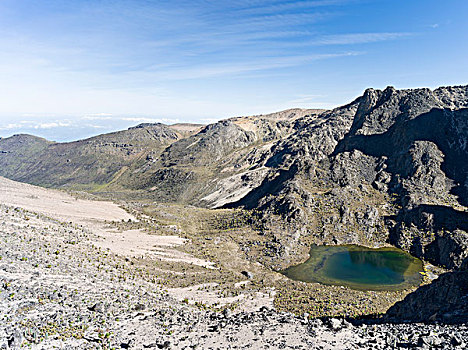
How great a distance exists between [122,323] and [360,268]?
210 ft

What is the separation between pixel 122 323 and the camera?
30938mm

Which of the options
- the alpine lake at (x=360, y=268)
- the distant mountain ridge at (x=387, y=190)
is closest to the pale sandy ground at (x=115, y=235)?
the alpine lake at (x=360, y=268)

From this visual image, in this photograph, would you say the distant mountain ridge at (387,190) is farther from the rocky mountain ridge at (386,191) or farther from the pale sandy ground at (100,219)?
the pale sandy ground at (100,219)

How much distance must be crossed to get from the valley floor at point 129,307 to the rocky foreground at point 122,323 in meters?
0.10

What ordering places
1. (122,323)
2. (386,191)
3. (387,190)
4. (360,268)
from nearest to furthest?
(122,323), (360,268), (386,191), (387,190)

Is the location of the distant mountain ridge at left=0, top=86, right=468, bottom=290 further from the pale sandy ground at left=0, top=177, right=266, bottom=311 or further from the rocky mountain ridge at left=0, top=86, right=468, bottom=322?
the pale sandy ground at left=0, top=177, right=266, bottom=311

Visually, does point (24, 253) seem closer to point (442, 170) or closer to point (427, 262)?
point (427, 262)

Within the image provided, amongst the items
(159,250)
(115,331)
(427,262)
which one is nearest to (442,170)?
(427,262)

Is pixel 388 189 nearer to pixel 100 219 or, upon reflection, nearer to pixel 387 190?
pixel 387 190

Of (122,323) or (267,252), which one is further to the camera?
(267,252)

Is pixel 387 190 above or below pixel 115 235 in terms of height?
above

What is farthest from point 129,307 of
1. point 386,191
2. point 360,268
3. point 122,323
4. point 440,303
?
point 386,191

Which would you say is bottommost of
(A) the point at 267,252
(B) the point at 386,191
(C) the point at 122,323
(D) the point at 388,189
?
(A) the point at 267,252

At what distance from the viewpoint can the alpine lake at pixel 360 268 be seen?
222ft
